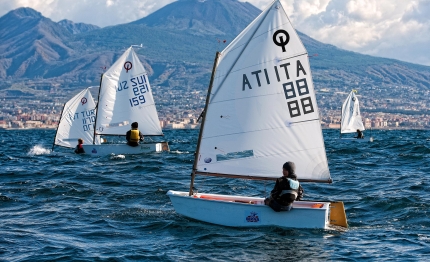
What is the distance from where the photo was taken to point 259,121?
696 inches

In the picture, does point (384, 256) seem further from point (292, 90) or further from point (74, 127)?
point (74, 127)

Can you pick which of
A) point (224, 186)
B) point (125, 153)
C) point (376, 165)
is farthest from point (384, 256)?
point (125, 153)

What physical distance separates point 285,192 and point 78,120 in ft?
89.6

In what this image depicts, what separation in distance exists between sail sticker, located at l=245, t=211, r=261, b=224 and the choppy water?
8.8 inches

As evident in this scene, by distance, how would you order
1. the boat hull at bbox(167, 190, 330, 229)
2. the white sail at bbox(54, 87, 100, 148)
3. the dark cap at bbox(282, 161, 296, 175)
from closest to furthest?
the boat hull at bbox(167, 190, 330, 229) → the dark cap at bbox(282, 161, 296, 175) → the white sail at bbox(54, 87, 100, 148)

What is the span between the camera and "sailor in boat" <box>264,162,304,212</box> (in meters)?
16.2

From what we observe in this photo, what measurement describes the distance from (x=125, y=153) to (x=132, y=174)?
308 inches

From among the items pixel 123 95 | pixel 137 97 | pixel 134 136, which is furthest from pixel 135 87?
pixel 134 136

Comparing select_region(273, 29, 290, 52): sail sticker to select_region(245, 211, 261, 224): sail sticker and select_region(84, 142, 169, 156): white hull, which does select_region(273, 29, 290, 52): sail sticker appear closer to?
select_region(245, 211, 261, 224): sail sticker

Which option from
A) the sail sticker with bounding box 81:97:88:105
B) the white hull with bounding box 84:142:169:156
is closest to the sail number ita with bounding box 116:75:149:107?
the sail sticker with bounding box 81:97:88:105

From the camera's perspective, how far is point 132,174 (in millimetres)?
29016

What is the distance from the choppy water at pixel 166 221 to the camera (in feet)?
49.0

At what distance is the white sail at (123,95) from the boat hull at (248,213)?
2207 cm

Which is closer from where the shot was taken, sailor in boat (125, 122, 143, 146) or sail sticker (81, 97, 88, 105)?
sailor in boat (125, 122, 143, 146)
